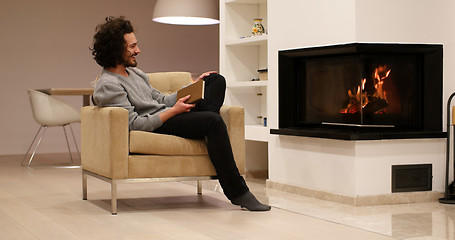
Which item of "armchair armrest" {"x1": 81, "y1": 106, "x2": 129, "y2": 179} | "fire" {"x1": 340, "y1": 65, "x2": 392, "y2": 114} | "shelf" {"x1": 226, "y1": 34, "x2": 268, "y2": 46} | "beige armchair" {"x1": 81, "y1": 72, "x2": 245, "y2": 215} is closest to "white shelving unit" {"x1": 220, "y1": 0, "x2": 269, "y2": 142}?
"shelf" {"x1": 226, "y1": 34, "x2": 268, "y2": 46}

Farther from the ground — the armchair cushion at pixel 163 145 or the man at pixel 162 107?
the man at pixel 162 107

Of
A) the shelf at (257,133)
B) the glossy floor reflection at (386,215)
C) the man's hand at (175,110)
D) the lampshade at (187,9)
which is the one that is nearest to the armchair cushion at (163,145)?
the man's hand at (175,110)

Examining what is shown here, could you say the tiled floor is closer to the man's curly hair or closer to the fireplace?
the fireplace

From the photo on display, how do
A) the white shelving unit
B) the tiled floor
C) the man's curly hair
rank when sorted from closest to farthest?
the tiled floor → the man's curly hair → the white shelving unit

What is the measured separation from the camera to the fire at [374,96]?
13.3ft

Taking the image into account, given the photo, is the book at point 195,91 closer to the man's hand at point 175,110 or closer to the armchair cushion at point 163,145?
the man's hand at point 175,110

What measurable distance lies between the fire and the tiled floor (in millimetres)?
604

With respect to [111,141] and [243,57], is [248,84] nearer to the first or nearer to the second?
[243,57]

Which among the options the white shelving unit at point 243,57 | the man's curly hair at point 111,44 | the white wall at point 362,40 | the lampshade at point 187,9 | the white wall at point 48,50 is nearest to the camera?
the man's curly hair at point 111,44

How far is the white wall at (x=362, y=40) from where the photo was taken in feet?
12.8

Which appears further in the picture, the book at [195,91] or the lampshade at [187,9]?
the lampshade at [187,9]

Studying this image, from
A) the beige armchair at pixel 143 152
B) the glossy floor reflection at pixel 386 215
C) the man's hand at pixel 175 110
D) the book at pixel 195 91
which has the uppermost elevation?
the book at pixel 195 91

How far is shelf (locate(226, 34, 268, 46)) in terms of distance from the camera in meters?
4.89

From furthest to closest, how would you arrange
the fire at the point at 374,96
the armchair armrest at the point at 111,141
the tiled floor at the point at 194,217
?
the fire at the point at 374,96, the armchair armrest at the point at 111,141, the tiled floor at the point at 194,217
